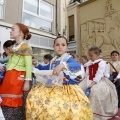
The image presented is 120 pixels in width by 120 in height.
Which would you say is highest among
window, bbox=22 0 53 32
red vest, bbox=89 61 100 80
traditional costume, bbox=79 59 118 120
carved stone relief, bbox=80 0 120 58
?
window, bbox=22 0 53 32

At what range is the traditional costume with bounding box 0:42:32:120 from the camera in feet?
5.77

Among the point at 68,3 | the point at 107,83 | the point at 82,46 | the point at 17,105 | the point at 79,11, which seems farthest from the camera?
the point at 68,3

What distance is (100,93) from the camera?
2.95 meters

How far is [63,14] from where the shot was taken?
1088 centimetres

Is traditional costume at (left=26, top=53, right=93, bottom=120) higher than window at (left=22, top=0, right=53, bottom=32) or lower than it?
lower

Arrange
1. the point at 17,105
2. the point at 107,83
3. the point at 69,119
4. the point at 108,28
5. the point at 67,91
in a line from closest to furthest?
the point at 69,119, the point at 67,91, the point at 17,105, the point at 107,83, the point at 108,28

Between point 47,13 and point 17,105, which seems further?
point 47,13

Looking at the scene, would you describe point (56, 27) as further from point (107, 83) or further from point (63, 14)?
point (107, 83)

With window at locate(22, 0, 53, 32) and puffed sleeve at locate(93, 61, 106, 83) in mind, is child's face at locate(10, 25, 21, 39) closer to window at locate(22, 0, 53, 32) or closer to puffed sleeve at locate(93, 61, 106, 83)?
puffed sleeve at locate(93, 61, 106, 83)

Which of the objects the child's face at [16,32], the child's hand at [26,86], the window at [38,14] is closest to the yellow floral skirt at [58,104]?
the child's hand at [26,86]

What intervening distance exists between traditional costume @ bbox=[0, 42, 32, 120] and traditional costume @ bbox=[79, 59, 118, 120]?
1.43 meters

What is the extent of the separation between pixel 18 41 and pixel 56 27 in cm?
819

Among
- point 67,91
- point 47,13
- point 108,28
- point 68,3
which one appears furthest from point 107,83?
point 68,3

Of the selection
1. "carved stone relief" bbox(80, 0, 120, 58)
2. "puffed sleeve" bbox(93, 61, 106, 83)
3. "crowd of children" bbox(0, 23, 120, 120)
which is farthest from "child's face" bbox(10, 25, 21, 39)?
"carved stone relief" bbox(80, 0, 120, 58)
